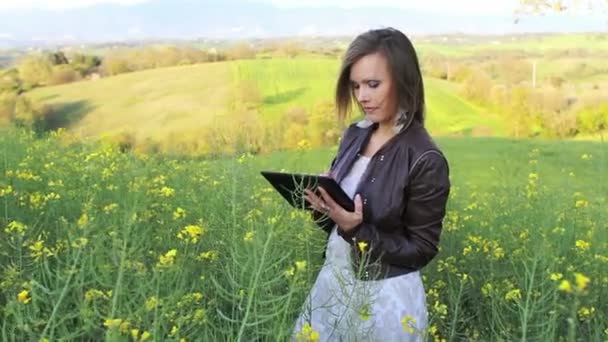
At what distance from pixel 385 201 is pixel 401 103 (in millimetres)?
305

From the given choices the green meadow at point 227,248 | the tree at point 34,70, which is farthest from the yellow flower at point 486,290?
the tree at point 34,70

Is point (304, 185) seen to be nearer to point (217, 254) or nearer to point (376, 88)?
point (376, 88)

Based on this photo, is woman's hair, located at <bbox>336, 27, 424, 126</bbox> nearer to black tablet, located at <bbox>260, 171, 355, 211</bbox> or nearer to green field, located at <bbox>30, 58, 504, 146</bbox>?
black tablet, located at <bbox>260, 171, 355, 211</bbox>

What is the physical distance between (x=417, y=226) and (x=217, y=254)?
3.01ft

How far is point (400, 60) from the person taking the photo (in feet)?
7.82

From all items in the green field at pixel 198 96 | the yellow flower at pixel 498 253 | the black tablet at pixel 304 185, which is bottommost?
the green field at pixel 198 96

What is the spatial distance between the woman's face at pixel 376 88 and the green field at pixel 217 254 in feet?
1.31

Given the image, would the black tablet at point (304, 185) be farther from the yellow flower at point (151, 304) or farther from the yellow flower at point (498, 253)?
the yellow flower at point (498, 253)

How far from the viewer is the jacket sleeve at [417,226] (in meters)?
2.27

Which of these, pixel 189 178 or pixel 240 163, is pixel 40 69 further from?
pixel 240 163

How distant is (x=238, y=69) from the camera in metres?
11.8

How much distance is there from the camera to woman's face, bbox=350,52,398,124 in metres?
2.37

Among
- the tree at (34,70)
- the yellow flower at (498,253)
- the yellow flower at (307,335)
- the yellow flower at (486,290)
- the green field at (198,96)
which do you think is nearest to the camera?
the yellow flower at (307,335)

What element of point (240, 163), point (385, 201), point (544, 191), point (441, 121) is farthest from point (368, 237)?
point (441, 121)
